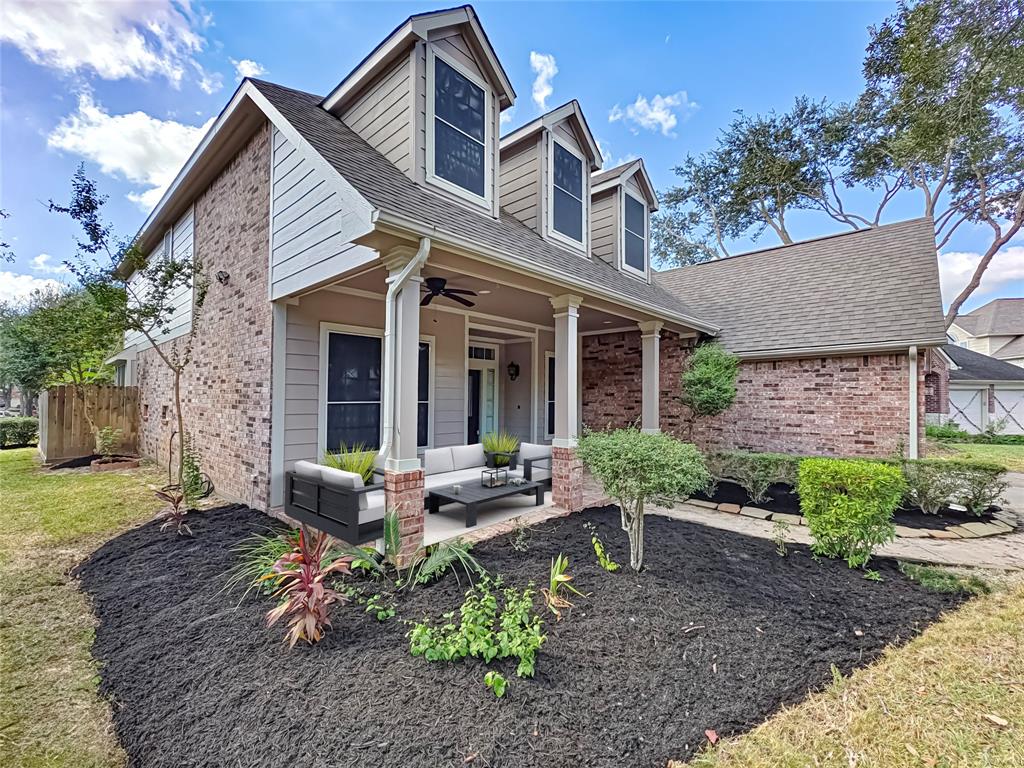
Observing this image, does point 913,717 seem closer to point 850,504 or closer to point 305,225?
point 850,504

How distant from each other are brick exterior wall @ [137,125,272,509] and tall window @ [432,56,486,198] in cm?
226

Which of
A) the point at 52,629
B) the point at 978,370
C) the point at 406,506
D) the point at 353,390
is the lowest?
the point at 52,629

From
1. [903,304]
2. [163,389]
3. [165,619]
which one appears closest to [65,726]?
[165,619]

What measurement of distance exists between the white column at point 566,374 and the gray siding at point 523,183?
1.92m

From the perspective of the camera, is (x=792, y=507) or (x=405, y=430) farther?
(x=792, y=507)

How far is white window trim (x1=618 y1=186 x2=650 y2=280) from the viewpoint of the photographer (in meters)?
8.62

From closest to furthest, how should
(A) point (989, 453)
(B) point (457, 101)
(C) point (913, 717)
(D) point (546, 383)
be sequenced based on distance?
(C) point (913, 717) → (B) point (457, 101) → (D) point (546, 383) → (A) point (989, 453)

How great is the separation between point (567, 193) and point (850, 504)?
5.95 metres

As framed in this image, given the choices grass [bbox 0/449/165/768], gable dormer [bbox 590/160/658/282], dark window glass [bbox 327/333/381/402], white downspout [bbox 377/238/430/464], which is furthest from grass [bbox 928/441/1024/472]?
grass [bbox 0/449/165/768]

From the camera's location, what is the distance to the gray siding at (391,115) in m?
5.19

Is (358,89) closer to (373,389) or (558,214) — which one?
(558,214)

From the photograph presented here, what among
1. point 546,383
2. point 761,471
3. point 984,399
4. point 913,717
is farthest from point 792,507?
point 984,399

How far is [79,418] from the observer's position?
10.1 m

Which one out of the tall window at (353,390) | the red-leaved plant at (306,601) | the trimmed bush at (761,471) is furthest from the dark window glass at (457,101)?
the trimmed bush at (761,471)
